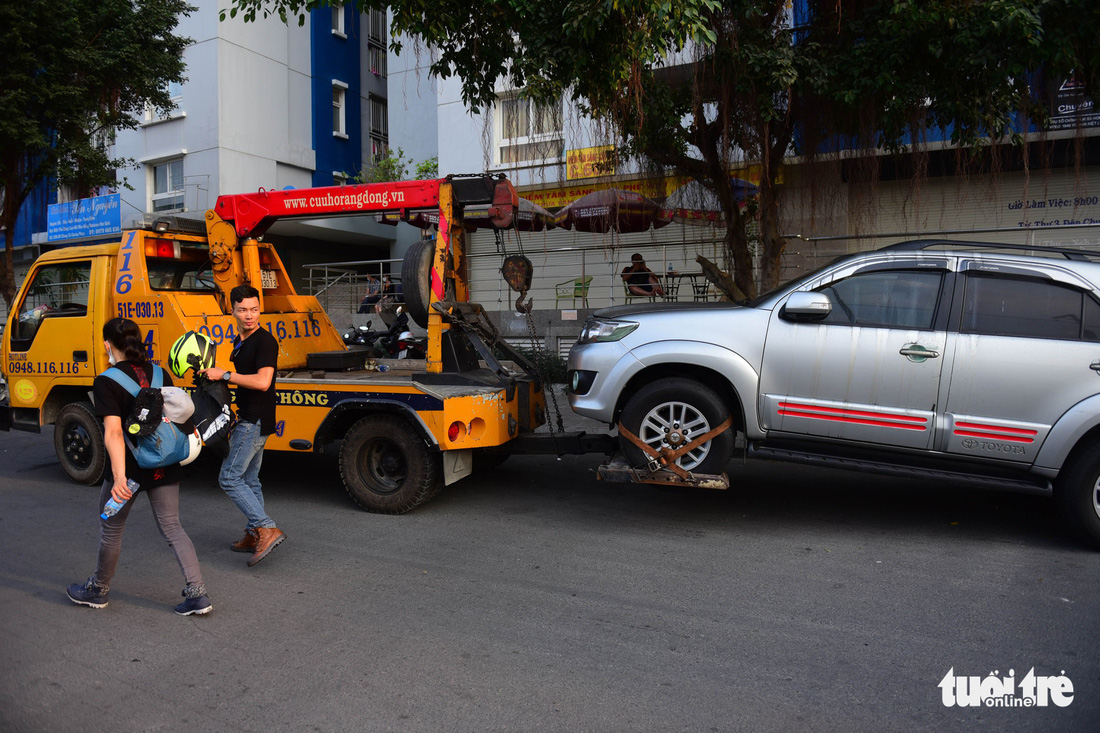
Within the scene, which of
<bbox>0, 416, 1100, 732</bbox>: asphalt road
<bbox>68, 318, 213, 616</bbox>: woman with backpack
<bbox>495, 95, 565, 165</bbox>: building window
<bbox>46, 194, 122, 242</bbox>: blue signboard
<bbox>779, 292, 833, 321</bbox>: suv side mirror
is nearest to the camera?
<bbox>0, 416, 1100, 732</bbox>: asphalt road

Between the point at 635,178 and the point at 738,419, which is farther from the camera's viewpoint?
the point at 635,178

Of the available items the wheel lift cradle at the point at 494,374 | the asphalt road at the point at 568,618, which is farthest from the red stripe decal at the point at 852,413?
the wheel lift cradle at the point at 494,374

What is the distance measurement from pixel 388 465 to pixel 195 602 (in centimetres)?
233

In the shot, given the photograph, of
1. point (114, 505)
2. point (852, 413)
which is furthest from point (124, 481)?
point (852, 413)

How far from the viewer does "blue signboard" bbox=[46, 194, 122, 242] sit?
1936cm

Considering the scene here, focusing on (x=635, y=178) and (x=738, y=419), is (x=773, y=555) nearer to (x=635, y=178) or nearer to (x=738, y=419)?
(x=738, y=419)

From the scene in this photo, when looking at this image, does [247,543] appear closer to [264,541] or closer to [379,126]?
[264,541]

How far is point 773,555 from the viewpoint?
208 inches

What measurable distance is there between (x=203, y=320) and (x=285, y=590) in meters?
3.51

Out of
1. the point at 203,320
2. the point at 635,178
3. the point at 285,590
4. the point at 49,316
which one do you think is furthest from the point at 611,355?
the point at 635,178

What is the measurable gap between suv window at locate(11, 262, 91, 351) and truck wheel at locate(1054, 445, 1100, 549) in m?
8.38

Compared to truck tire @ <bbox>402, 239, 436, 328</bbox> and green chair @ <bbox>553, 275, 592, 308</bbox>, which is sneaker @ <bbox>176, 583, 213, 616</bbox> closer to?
truck tire @ <bbox>402, 239, 436, 328</bbox>

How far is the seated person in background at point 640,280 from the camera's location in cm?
1424

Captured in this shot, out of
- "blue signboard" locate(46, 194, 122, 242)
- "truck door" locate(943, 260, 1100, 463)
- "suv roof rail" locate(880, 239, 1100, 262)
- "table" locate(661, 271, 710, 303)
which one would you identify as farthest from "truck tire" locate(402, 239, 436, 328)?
"blue signboard" locate(46, 194, 122, 242)
